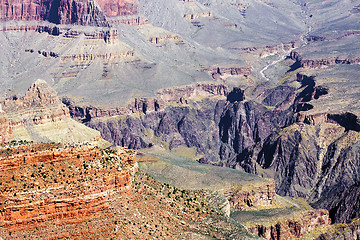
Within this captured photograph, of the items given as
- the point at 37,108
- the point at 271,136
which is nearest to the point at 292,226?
the point at 37,108

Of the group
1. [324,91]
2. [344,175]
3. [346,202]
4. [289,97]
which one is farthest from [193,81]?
[346,202]

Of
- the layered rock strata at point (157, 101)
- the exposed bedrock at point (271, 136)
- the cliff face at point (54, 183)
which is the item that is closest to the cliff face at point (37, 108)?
the exposed bedrock at point (271, 136)

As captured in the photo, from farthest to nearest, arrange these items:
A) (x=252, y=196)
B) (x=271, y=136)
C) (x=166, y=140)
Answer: (x=166, y=140)
(x=271, y=136)
(x=252, y=196)

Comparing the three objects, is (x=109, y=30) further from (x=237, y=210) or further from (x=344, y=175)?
(x=237, y=210)

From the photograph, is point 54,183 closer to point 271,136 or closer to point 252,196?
point 252,196

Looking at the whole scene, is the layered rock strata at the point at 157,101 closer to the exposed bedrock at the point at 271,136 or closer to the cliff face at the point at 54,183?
the exposed bedrock at the point at 271,136

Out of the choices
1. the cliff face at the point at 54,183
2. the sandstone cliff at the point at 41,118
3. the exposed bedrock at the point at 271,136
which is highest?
the cliff face at the point at 54,183

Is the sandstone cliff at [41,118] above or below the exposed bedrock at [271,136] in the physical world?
above

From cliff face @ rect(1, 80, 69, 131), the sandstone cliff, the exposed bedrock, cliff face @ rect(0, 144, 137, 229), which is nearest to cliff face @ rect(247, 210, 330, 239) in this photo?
the exposed bedrock
